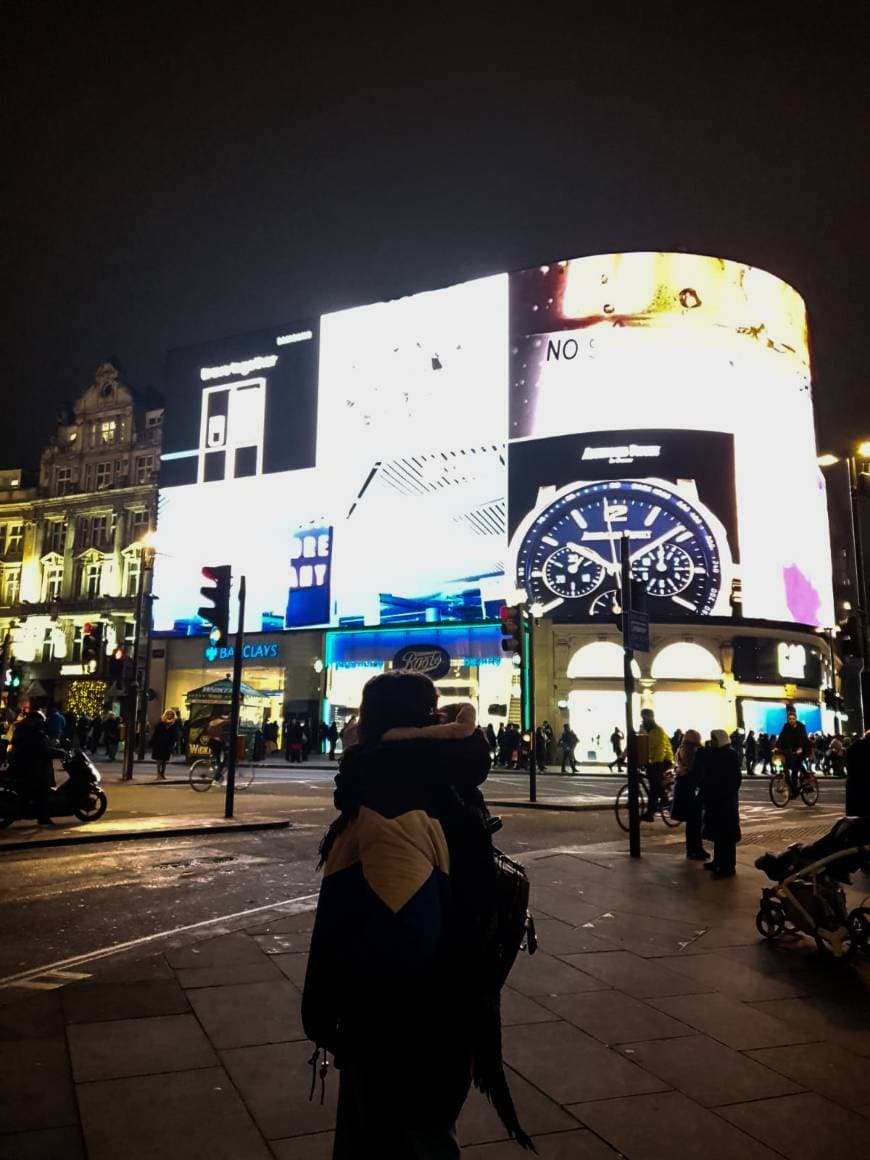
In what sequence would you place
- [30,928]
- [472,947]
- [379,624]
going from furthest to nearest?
[379,624] → [30,928] → [472,947]

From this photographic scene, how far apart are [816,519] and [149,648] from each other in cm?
3556

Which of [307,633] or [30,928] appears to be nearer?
[30,928]

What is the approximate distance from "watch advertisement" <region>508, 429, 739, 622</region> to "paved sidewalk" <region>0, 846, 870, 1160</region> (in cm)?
3292

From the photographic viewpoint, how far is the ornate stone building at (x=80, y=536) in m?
52.9

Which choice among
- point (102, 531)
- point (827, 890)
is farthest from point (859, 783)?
point (102, 531)

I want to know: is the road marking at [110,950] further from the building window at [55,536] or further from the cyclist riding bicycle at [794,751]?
the building window at [55,536]

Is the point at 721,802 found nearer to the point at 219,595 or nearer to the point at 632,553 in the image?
the point at 219,595

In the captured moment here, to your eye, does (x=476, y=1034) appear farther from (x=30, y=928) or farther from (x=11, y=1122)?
(x=30, y=928)

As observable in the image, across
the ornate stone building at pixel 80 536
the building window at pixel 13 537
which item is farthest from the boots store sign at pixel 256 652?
the building window at pixel 13 537

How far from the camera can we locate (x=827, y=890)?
6.49 m

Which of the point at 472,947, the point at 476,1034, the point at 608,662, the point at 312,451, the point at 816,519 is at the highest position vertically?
the point at 312,451

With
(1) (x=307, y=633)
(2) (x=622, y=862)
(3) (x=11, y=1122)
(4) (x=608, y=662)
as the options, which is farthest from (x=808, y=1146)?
(1) (x=307, y=633)

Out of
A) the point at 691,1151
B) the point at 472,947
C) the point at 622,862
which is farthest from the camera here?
the point at 622,862

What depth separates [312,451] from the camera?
46.9m
